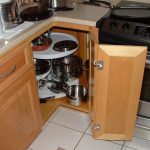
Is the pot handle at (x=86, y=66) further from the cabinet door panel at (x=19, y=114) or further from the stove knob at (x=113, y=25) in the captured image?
the stove knob at (x=113, y=25)

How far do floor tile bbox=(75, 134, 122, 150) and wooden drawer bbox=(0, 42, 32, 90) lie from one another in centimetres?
70

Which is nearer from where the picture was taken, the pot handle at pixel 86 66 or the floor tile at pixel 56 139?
the floor tile at pixel 56 139

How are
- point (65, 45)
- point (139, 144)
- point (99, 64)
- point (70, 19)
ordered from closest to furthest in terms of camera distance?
point (99, 64) → point (70, 19) → point (139, 144) → point (65, 45)

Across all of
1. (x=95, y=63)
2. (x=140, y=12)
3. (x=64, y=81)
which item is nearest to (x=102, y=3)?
(x=140, y=12)

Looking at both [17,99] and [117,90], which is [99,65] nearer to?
[117,90]

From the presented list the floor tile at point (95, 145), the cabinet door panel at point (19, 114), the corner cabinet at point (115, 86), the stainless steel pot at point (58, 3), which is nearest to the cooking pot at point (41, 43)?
the stainless steel pot at point (58, 3)

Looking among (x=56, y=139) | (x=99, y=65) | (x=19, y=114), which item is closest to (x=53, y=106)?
(x=56, y=139)

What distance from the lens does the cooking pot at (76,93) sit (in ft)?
6.48

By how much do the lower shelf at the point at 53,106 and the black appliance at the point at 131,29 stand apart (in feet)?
1.81

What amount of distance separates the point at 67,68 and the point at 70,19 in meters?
0.62

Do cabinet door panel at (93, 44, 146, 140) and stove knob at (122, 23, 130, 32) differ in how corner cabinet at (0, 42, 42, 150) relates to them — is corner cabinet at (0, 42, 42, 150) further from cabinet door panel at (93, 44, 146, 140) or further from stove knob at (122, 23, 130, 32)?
stove knob at (122, 23, 130, 32)

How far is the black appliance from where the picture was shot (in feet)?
4.17

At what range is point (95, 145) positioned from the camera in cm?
169

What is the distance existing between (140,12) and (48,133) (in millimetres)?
1092
